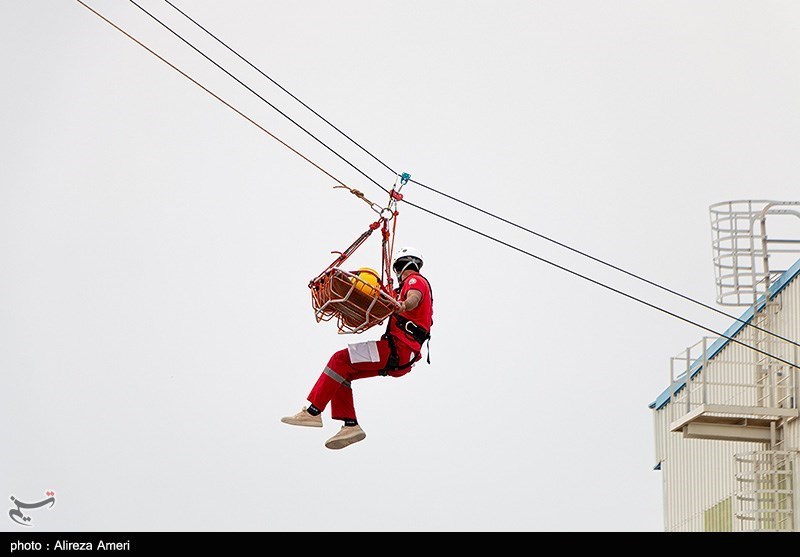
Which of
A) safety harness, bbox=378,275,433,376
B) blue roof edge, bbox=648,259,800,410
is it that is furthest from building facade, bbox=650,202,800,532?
safety harness, bbox=378,275,433,376

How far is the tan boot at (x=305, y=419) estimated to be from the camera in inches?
977

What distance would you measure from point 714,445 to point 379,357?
41.1ft

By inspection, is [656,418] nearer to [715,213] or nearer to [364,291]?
[715,213]

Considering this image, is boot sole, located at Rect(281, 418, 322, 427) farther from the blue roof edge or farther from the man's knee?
the blue roof edge

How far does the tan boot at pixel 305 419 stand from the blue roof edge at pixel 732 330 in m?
8.33

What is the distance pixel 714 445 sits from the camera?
3575 cm

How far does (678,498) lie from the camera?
37.5m

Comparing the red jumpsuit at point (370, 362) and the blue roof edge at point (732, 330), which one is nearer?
the red jumpsuit at point (370, 362)

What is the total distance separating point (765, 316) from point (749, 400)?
146cm

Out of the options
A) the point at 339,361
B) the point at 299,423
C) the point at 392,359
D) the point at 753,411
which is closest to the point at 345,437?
the point at 299,423

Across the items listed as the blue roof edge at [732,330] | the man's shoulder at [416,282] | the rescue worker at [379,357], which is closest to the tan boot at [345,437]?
the rescue worker at [379,357]

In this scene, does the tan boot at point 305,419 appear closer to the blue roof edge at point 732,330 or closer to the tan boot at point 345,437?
the tan boot at point 345,437

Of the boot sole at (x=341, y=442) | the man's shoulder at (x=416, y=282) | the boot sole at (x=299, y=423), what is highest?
the man's shoulder at (x=416, y=282)
